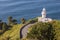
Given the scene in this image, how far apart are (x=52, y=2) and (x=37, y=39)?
82490mm

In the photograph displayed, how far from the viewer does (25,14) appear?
9862 centimetres

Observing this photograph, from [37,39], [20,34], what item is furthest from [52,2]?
[37,39]

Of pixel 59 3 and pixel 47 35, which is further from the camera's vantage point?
pixel 59 3

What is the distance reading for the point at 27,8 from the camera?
10444 centimetres

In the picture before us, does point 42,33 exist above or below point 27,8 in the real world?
below

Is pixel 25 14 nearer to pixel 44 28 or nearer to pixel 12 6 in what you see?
pixel 12 6

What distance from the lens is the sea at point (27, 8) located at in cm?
9638

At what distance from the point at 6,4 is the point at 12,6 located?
258 inches

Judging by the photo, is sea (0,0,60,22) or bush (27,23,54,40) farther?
sea (0,0,60,22)

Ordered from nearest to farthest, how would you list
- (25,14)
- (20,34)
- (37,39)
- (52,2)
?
(37,39)
(20,34)
(25,14)
(52,2)

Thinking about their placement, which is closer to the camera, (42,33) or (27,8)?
(42,33)

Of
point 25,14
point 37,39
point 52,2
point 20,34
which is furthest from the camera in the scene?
point 52,2

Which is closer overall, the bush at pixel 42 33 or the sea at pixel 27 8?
the bush at pixel 42 33

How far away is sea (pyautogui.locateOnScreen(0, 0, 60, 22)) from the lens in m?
96.4
